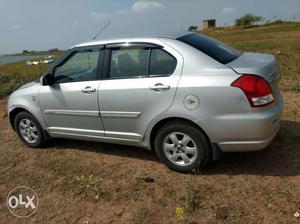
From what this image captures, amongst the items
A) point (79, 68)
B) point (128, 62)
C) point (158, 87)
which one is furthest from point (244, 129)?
point (79, 68)

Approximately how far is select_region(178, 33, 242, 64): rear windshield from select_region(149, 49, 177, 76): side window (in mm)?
307

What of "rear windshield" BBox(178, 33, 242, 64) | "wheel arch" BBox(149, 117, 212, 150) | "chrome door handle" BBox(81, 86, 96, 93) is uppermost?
"rear windshield" BBox(178, 33, 242, 64)

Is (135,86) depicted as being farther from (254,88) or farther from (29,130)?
(29,130)

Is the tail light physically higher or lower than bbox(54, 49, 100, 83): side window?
lower

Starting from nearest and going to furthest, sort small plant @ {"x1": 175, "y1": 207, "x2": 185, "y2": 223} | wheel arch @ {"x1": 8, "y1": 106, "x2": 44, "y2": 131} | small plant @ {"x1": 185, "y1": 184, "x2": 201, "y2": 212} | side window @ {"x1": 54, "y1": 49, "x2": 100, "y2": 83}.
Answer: small plant @ {"x1": 175, "y1": 207, "x2": 185, "y2": 223}, small plant @ {"x1": 185, "y1": 184, "x2": 201, "y2": 212}, side window @ {"x1": 54, "y1": 49, "x2": 100, "y2": 83}, wheel arch @ {"x1": 8, "y1": 106, "x2": 44, "y2": 131}

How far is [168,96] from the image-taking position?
14.1ft

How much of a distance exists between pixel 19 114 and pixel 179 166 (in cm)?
298

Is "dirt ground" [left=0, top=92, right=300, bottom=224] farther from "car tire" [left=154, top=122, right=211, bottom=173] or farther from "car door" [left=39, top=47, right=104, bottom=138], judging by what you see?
"car door" [left=39, top=47, right=104, bottom=138]

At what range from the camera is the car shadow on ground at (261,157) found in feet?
14.7

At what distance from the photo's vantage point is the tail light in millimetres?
3908

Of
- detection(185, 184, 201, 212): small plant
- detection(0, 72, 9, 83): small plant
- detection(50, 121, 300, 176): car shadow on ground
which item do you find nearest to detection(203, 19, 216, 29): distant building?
detection(0, 72, 9, 83): small plant

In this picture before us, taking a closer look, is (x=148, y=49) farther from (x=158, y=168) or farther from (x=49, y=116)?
(x=49, y=116)

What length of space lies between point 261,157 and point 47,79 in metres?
3.24

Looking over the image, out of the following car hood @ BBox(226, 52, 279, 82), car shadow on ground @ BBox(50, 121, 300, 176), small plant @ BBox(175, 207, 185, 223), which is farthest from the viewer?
car shadow on ground @ BBox(50, 121, 300, 176)
